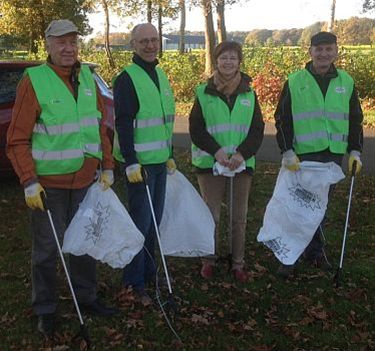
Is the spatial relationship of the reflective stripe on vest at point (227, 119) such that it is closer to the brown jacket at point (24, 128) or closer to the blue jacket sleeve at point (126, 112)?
the blue jacket sleeve at point (126, 112)

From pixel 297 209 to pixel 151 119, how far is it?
5.01ft

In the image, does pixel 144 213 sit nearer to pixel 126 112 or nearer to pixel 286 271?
pixel 126 112

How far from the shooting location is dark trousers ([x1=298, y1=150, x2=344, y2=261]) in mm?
4965

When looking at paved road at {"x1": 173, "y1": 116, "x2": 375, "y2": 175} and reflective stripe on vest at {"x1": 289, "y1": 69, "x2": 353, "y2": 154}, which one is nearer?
reflective stripe on vest at {"x1": 289, "y1": 69, "x2": 353, "y2": 154}

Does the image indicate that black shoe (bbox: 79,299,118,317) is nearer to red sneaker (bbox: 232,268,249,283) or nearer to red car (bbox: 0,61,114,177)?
red sneaker (bbox: 232,268,249,283)

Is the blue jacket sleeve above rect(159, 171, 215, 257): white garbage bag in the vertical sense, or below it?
above

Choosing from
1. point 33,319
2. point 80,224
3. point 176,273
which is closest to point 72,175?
point 80,224

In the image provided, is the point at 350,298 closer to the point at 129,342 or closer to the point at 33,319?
the point at 129,342

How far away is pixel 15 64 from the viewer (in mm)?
8016

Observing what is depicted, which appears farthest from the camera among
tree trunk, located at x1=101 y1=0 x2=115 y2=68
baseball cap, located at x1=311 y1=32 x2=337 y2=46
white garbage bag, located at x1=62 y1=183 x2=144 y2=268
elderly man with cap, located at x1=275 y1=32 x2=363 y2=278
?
tree trunk, located at x1=101 y1=0 x2=115 y2=68

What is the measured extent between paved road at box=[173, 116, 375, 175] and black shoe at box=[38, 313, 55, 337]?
644 centimetres

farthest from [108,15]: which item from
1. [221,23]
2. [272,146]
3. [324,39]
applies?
[324,39]

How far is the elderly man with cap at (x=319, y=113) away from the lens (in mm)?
4863

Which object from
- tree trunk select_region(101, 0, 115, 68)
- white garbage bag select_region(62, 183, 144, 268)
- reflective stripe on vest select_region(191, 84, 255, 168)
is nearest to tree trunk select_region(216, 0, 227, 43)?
tree trunk select_region(101, 0, 115, 68)
